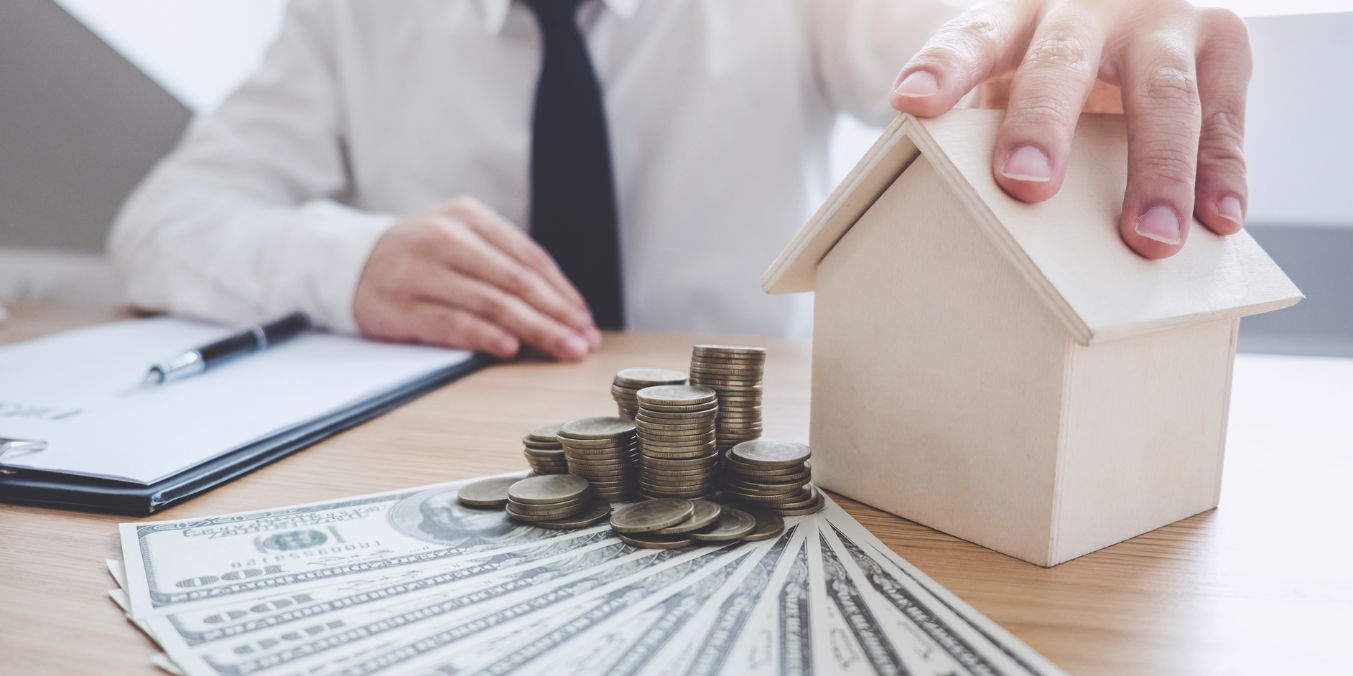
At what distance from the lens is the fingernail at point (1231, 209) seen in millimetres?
620

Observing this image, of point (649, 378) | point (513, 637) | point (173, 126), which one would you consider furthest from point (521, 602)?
point (173, 126)

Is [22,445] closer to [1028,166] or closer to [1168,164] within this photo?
[1028,166]

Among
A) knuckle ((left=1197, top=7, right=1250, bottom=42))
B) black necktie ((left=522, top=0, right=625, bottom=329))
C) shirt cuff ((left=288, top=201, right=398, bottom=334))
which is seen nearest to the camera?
knuckle ((left=1197, top=7, right=1250, bottom=42))

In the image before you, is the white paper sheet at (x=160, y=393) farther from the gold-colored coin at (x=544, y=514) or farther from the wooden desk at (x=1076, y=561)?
the gold-colored coin at (x=544, y=514)

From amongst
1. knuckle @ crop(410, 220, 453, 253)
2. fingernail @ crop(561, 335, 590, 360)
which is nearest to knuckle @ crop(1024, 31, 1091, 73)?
fingernail @ crop(561, 335, 590, 360)

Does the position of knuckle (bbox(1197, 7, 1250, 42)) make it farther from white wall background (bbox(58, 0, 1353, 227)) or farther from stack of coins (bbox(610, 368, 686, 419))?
white wall background (bbox(58, 0, 1353, 227))

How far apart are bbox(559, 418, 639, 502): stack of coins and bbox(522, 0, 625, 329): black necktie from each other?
78cm

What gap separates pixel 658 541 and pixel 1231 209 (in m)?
0.47

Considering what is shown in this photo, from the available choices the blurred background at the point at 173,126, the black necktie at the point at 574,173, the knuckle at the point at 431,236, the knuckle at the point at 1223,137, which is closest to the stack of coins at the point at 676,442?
the knuckle at the point at 1223,137

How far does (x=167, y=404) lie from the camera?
0.85 m

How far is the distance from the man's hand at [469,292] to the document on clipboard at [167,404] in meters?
0.04

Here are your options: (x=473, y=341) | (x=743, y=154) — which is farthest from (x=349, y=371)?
(x=743, y=154)

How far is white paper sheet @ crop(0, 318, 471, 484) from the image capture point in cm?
70

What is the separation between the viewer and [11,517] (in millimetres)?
612
